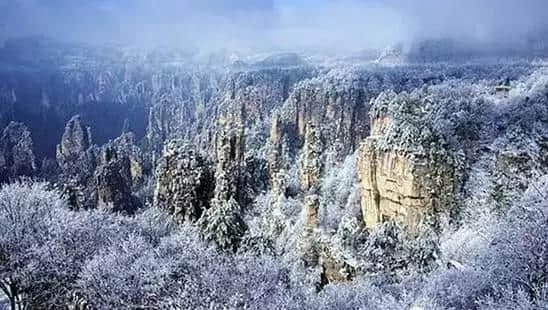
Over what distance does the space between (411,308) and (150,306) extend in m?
11.1

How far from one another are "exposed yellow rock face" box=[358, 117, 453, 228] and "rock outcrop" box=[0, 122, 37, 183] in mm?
77686

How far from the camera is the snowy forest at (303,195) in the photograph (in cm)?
2416

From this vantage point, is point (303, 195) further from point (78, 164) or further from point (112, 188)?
point (78, 164)

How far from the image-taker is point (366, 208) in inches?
2196

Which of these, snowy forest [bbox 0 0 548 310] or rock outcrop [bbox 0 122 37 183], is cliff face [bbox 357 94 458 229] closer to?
snowy forest [bbox 0 0 548 310]

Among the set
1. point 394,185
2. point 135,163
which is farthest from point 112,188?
point 394,185

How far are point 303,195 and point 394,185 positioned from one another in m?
26.0

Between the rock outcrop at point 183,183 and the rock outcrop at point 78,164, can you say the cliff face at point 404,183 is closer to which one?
the rock outcrop at point 183,183

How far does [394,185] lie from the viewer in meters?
52.8

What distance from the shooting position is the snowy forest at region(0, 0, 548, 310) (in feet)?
79.3

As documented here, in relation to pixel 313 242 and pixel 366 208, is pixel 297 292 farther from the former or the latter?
pixel 366 208

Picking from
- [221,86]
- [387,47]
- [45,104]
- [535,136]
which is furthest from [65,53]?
[535,136]

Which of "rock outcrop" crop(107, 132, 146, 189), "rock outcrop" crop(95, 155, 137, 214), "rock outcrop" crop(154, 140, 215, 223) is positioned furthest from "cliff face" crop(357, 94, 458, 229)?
"rock outcrop" crop(107, 132, 146, 189)

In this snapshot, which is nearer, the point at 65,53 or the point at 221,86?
the point at 65,53
